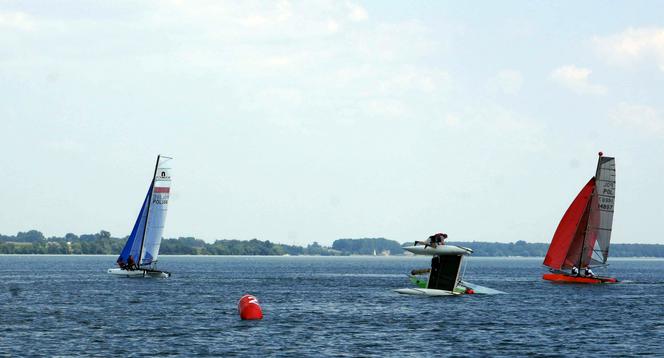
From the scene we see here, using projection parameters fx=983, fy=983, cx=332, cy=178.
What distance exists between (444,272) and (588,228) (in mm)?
31376

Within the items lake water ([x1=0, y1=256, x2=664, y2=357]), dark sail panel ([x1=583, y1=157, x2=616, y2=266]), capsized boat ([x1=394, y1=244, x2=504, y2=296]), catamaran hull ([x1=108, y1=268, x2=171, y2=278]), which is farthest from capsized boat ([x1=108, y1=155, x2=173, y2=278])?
dark sail panel ([x1=583, y1=157, x2=616, y2=266])

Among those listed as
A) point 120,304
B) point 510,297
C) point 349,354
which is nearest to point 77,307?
point 120,304

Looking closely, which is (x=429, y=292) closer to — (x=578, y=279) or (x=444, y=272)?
(x=444, y=272)

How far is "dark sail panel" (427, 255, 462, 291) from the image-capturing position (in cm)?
8550

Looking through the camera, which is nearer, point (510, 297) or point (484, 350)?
point (484, 350)

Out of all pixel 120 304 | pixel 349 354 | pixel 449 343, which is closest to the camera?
pixel 349 354

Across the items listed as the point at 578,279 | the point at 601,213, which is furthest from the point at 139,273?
the point at 601,213

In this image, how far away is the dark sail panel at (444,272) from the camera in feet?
281

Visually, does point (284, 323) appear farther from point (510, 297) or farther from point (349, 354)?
point (510, 297)

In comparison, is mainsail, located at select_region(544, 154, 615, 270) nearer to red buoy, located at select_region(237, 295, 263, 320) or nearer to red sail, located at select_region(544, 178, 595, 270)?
red sail, located at select_region(544, 178, 595, 270)

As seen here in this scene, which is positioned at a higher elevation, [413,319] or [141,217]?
[141,217]

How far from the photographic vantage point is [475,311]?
249 feet

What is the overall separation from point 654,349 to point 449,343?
36.1 feet

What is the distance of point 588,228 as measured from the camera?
11275 cm
